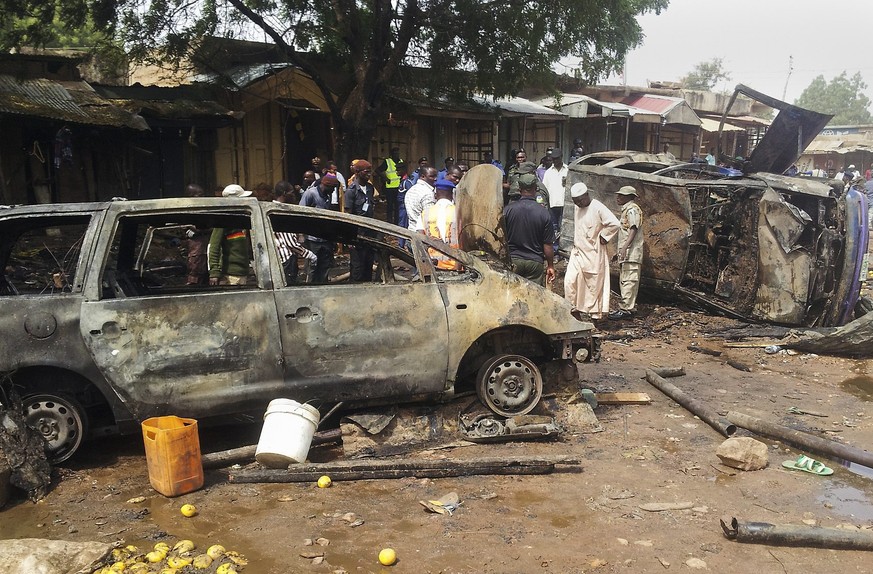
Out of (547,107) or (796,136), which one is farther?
(547,107)

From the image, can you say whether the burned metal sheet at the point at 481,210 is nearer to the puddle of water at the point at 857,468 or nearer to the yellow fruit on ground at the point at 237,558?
the puddle of water at the point at 857,468

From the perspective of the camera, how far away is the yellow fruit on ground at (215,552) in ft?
11.8

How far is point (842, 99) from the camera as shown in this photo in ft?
304

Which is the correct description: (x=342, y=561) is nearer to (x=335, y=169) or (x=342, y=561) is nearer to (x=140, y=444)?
(x=140, y=444)

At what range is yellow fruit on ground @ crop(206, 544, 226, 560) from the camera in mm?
→ 3588

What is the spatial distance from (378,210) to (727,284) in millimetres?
9509

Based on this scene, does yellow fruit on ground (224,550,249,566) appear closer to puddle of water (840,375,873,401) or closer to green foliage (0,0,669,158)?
puddle of water (840,375,873,401)

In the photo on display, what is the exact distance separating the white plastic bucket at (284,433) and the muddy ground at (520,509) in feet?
0.60

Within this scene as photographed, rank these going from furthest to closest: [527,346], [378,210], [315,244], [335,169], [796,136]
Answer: [378,210], [335,169], [796,136], [315,244], [527,346]

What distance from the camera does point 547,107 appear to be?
21.0 m

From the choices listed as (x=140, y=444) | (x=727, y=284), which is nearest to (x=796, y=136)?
(x=727, y=284)

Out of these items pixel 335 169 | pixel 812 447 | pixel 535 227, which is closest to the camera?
pixel 812 447

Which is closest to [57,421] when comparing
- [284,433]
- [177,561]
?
[284,433]

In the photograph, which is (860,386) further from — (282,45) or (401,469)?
(282,45)
